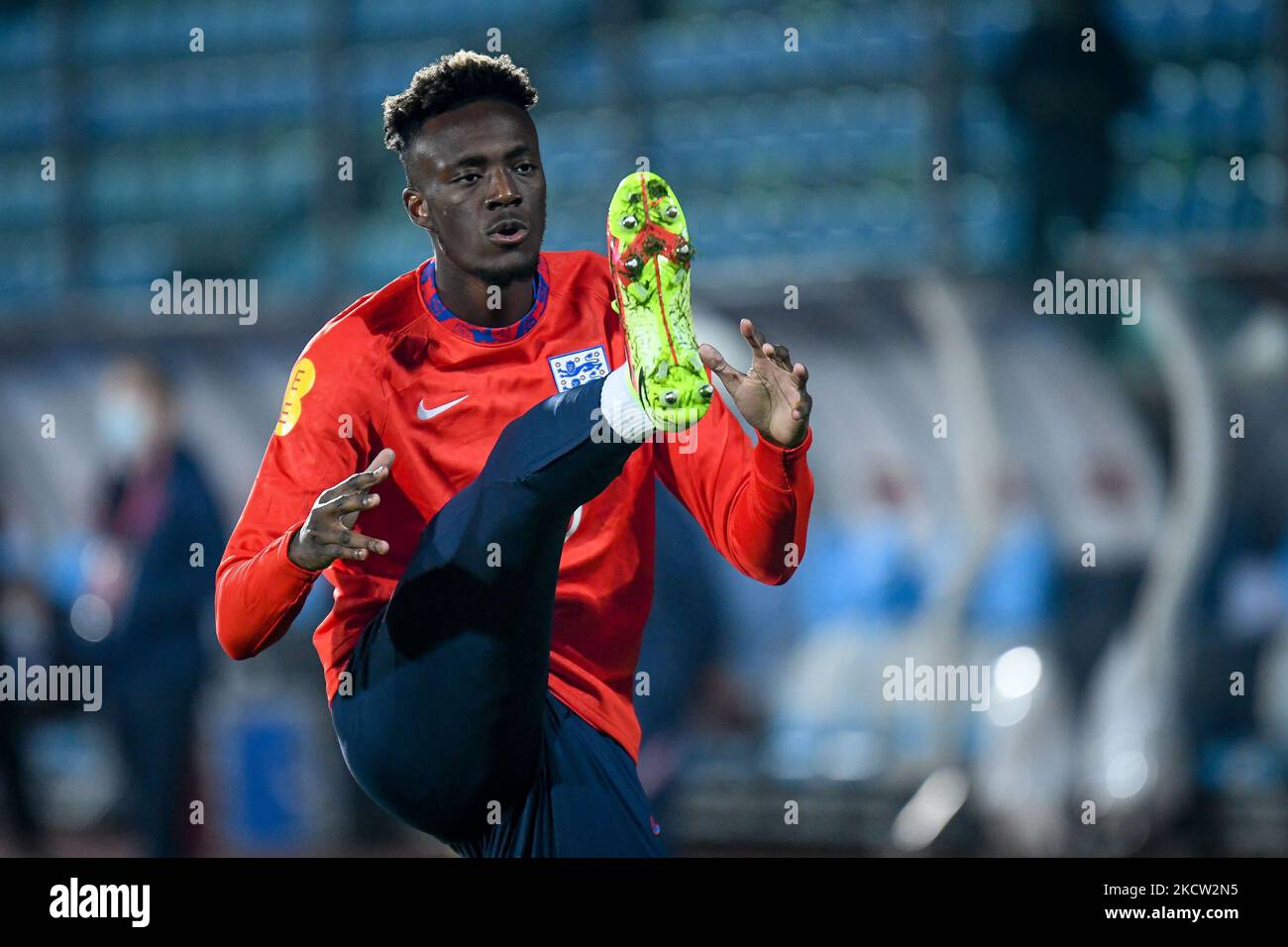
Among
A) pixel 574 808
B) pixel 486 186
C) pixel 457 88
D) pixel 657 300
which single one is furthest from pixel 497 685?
pixel 457 88

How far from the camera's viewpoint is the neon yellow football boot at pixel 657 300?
214cm

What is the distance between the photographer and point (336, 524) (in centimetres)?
215

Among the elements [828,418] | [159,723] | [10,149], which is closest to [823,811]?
[828,418]

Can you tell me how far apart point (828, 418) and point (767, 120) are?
113 centimetres

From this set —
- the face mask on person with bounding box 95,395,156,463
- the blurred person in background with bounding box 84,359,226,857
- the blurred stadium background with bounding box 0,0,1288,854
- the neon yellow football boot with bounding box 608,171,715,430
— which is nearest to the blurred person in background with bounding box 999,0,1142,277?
the blurred stadium background with bounding box 0,0,1288,854

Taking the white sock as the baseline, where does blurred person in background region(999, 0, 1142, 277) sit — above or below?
above

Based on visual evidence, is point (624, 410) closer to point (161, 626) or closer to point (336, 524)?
point (336, 524)

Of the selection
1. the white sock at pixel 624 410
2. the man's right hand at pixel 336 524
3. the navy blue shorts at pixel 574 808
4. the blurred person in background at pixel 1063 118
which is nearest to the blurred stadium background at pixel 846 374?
the blurred person in background at pixel 1063 118

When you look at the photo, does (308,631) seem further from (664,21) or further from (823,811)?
(664,21)

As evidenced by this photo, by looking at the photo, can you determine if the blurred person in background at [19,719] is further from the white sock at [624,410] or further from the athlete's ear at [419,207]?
the white sock at [624,410]

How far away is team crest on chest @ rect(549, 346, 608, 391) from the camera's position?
245 cm

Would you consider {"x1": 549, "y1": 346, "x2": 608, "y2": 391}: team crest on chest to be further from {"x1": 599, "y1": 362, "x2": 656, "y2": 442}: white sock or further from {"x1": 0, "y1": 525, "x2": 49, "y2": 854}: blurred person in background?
{"x1": 0, "y1": 525, "x2": 49, "y2": 854}: blurred person in background

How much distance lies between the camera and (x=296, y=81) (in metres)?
6.07

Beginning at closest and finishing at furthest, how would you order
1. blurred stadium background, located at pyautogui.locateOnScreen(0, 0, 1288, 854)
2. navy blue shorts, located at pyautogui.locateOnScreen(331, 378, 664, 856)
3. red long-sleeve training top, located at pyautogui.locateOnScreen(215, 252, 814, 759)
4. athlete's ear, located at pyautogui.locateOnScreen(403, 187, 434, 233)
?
navy blue shorts, located at pyautogui.locateOnScreen(331, 378, 664, 856), red long-sleeve training top, located at pyautogui.locateOnScreen(215, 252, 814, 759), athlete's ear, located at pyautogui.locateOnScreen(403, 187, 434, 233), blurred stadium background, located at pyautogui.locateOnScreen(0, 0, 1288, 854)
